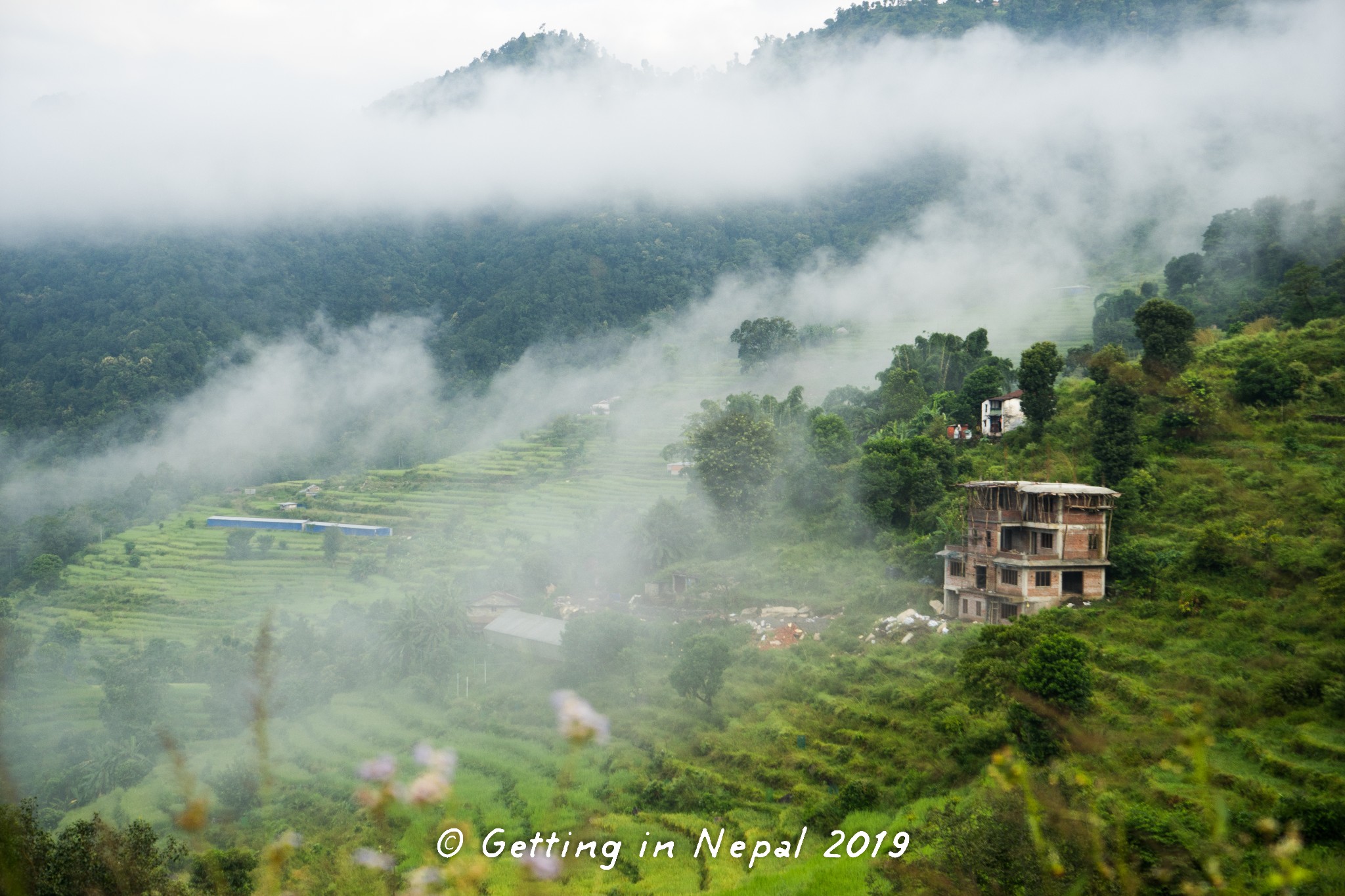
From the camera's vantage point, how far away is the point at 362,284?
104500 millimetres

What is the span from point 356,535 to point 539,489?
1026 centimetres

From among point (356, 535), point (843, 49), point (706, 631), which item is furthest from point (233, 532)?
point (843, 49)

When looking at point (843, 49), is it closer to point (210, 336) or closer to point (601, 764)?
point (210, 336)

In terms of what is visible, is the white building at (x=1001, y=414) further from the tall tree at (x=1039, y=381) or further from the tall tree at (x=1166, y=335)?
the tall tree at (x=1166, y=335)

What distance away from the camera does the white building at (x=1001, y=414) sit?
105ft

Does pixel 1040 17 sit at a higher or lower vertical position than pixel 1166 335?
higher

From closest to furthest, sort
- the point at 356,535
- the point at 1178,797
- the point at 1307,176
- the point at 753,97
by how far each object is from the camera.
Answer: the point at 1178,797, the point at 356,535, the point at 1307,176, the point at 753,97

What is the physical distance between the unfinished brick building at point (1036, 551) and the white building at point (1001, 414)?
381 inches

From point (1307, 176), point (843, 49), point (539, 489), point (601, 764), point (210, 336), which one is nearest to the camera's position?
point (601, 764)

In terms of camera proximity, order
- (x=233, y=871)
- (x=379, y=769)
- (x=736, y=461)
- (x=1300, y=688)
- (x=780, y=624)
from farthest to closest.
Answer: (x=736, y=461), (x=780, y=624), (x=1300, y=688), (x=233, y=871), (x=379, y=769)

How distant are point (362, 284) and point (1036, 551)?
97879mm

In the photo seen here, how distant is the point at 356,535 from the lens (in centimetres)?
4606

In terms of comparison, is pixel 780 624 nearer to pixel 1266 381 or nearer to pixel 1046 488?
pixel 1046 488

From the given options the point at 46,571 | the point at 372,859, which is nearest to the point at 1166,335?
the point at 372,859
